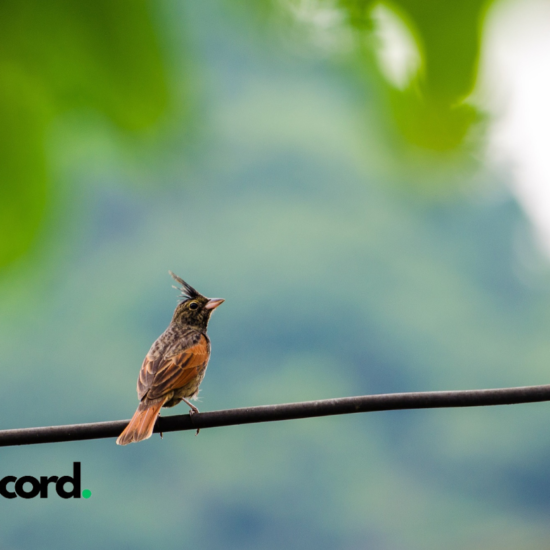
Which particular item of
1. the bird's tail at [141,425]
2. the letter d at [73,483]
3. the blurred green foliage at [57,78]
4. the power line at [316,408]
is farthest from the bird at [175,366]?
the blurred green foliage at [57,78]

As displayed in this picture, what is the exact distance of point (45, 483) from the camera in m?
2.52

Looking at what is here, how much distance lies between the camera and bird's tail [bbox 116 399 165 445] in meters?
2.51

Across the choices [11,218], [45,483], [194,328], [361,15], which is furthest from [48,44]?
[194,328]

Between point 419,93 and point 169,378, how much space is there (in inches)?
105

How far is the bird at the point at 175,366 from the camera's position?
2.75 metres

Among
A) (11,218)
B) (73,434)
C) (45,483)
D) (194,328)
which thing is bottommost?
(45,483)

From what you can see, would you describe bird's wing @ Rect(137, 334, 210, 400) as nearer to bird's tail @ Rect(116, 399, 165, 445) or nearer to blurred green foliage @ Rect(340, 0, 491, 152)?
bird's tail @ Rect(116, 399, 165, 445)

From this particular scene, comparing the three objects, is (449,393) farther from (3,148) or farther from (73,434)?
(3,148)

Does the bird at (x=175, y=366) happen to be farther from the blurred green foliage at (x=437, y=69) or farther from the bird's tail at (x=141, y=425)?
the blurred green foliage at (x=437, y=69)

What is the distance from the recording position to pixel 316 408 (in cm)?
162

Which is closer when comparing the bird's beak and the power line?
the power line

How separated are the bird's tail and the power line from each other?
0.71 metres

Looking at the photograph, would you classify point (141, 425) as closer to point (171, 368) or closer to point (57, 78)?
point (171, 368)

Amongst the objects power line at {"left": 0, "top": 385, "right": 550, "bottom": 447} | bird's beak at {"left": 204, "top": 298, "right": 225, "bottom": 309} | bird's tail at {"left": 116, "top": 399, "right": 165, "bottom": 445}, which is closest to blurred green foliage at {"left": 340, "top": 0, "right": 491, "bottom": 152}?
power line at {"left": 0, "top": 385, "right": 550, "bottom": 447}
